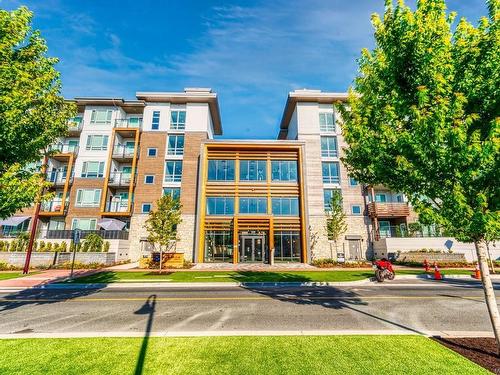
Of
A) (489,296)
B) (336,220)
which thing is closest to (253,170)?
(336,220)

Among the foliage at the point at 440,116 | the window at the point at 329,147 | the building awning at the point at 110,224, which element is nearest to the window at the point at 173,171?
the building awning at the point at 110,224

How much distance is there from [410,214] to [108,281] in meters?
33.1

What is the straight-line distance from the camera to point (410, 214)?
32625 mm

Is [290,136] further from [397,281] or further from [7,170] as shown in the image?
[7,170]

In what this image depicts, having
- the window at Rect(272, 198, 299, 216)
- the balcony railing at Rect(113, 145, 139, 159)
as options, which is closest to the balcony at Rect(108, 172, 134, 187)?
the balcony railing at Rect(113, 145, 139, 159)

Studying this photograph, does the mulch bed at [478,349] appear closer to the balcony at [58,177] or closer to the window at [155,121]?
the window at [155,121]

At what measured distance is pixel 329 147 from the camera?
3512 cm

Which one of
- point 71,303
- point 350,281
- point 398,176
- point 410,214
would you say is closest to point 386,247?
point 410,214

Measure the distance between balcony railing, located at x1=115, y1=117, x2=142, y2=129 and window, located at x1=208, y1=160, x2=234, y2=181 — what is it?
1240 cm

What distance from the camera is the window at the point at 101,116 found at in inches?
1420

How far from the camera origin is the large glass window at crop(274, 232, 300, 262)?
2977 cm

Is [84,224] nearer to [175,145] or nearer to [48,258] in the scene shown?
[48,258]

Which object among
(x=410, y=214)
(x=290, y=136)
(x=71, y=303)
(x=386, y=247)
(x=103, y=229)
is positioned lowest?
(x=71, y=303)

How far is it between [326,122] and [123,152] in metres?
27.8
